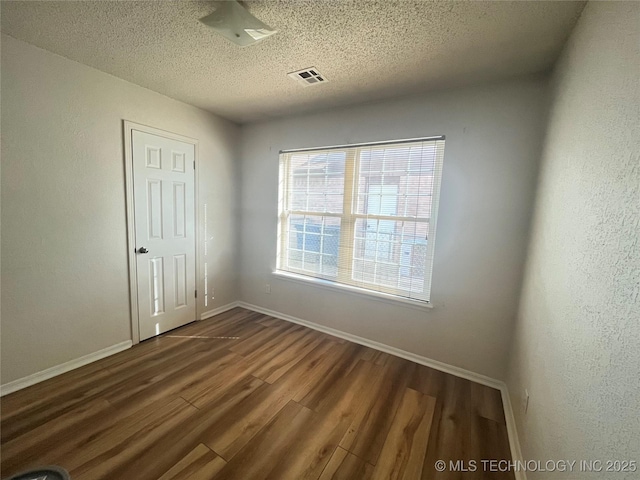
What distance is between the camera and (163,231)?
2.68 meters

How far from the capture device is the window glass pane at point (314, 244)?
2.87 metres

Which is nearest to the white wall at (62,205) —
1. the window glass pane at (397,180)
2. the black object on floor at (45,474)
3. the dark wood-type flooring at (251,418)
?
the dark wood-type flooring at (251,418)

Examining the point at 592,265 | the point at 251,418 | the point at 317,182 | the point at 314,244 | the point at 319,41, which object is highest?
the point at 319,41

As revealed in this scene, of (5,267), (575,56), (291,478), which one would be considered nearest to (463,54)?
(575,56)

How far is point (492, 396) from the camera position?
6.56 ft

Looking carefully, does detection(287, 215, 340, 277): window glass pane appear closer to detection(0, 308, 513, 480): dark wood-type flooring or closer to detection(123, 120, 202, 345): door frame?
detection(0, 308, 513, 480): dark wood-type flooring

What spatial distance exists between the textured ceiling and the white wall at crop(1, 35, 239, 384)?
213 millimetres

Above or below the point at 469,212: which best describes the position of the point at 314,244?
below

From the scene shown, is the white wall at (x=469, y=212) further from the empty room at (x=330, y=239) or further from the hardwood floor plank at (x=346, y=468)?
the hardwood floor plank at (x=346, y=468)

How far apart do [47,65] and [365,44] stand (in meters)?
2.32

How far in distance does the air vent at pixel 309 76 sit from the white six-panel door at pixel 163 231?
149cm

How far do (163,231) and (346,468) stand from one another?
262cm

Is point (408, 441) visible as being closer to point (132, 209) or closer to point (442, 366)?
point (442, 366)

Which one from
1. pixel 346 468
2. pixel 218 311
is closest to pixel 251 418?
pixel 346 468
